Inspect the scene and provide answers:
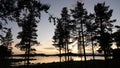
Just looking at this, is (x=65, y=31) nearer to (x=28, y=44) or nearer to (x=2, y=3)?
(x=28, y=44)

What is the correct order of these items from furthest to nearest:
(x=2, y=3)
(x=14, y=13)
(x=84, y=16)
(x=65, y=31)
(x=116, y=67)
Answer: (x=65, y=31) < (x=84, y=16) < (x=116, y=67) < (x=14, y=13) < (x=2, y=3)

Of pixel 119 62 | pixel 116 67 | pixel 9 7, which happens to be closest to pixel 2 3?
pixel 9 7

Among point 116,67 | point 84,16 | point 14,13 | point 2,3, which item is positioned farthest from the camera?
point 84,16

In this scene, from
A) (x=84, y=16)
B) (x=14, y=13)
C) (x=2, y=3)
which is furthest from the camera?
(x=84, y=16)

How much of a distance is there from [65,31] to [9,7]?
4005cm

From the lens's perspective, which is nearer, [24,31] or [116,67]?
[116,67]

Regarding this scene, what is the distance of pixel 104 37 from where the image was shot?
40594mm

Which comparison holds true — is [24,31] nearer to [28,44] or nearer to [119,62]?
[28,44]

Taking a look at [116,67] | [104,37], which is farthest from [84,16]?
[116,67]

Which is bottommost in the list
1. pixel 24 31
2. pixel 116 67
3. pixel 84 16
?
pixel 116 67

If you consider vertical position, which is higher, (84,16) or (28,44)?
(84,16)

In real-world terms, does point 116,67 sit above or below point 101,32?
below

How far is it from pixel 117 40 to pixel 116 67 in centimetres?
604

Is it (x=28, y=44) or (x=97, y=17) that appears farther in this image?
(x=28, y=44)
